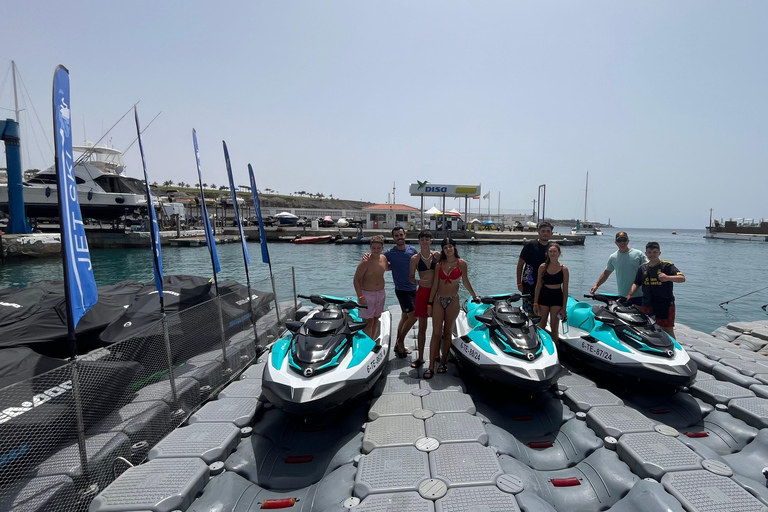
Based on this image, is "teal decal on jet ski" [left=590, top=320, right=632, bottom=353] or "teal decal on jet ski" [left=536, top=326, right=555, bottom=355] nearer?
"teal decal on jet ski" [left=536, top=326, right=555, bottom=355]

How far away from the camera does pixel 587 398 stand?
4.12 meters

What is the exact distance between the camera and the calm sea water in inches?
541

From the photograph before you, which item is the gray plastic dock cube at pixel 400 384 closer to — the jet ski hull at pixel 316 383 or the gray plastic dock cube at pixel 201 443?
the jet ski hull at pixel 316 383

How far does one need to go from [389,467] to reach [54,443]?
106 inches

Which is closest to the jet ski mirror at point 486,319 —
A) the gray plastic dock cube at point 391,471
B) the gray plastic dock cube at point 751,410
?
the gray plastic dock cube at point 391,471

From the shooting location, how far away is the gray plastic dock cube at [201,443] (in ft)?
10.2

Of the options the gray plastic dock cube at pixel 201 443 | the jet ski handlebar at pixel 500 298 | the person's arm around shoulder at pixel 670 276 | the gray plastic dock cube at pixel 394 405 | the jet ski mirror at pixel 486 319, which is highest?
the person's arm around shoulder at pixel 670 276

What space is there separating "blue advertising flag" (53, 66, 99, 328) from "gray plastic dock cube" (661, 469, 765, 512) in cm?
456

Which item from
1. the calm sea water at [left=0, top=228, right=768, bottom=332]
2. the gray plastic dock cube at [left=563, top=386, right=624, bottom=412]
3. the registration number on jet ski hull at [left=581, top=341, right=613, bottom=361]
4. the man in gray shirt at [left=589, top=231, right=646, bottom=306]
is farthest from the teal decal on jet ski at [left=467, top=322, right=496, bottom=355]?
the calm sea water at [left=0, top=228, right=768, bottom=332]

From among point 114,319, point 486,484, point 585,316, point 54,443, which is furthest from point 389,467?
point 114,319

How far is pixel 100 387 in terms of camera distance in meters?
3.39

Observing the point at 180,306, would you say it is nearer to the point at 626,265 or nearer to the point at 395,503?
the point at 395,503

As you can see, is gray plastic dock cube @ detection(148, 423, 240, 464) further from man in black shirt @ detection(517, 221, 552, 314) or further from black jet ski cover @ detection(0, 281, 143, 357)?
man in black shirt @ detection(517, 221, 552, 314)

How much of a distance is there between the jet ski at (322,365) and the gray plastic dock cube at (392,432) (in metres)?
0.38
